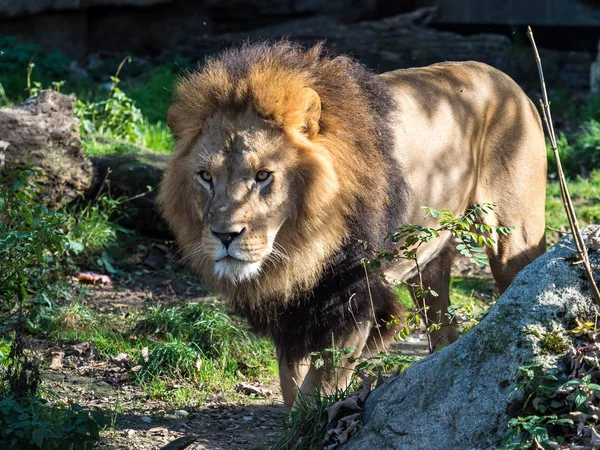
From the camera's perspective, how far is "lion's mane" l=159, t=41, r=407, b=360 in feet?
12.6

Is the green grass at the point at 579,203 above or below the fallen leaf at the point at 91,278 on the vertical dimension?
below

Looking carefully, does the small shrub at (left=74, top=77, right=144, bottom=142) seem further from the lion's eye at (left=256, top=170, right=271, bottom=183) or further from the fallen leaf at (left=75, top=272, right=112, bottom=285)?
the lion's eye at (left=256, top=170, right=271, bottom=183)

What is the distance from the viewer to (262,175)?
12.2ft

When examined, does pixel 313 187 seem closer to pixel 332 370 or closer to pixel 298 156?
pixel 298 156

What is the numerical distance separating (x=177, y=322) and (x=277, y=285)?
1.53 metres

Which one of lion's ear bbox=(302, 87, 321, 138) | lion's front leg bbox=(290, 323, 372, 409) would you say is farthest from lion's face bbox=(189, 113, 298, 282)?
lion's front leg bbox=(290, 323, 372, 409)

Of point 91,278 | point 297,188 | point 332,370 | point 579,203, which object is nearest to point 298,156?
point 297,188

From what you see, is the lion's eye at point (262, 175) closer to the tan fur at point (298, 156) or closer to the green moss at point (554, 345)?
the tan fur at point (298, 156)

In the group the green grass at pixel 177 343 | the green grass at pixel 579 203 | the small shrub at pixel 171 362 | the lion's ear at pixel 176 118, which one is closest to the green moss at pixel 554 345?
the lion's ear at pixel 176 118

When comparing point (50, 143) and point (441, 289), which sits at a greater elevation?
point (50, 143)

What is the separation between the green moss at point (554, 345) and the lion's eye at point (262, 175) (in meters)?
1.40

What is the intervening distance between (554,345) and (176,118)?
206 cm

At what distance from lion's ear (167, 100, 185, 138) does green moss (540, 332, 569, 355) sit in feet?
6.46

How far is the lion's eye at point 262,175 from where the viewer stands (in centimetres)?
371
